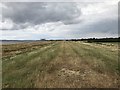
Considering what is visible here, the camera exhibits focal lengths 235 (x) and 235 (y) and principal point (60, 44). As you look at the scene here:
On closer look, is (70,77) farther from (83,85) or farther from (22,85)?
(22,85)

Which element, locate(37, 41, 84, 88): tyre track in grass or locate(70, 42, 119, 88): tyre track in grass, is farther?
locate(70, 42, 119, 88): tyre track in grass

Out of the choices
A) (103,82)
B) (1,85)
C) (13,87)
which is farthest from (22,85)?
(103,82)

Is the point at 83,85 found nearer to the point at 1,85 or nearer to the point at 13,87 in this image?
the point at 13,87

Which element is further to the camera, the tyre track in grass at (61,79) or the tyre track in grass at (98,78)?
the tyre track in grass at (98,78)

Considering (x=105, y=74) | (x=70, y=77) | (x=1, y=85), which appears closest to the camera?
(x=1, y=85)

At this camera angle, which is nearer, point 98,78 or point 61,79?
point 61,79

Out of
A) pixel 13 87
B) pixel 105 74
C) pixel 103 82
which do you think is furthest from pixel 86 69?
pixel 13 87

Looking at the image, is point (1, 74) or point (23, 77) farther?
point (1, 74)

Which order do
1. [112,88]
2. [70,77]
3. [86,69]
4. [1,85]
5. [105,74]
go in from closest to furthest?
[112,88], [1,85], [70,77], [105,74], [86,69]

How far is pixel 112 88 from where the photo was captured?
13703mm

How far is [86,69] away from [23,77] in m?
5.62

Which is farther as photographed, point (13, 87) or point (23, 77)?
point (23, 77)

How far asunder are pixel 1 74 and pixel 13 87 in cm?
454

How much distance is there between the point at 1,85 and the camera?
48.4 ft
